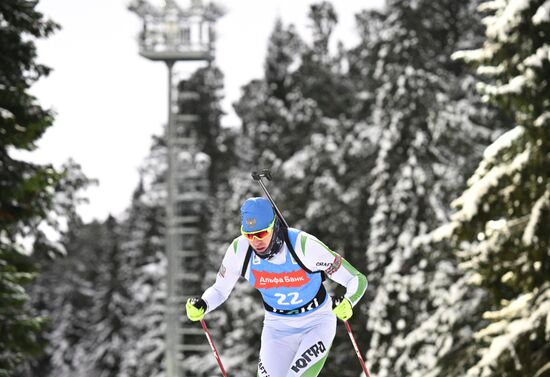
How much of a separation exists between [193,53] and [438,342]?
970 inches

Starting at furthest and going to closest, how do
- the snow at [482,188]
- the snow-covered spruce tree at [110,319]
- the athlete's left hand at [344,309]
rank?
the snow-covered spruce tree at [110,319] < the snow at [482,188] < the athlete's left hand at [344,309]

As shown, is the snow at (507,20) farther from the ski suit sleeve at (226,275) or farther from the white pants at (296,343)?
the ski suit sleeve at (226,275)

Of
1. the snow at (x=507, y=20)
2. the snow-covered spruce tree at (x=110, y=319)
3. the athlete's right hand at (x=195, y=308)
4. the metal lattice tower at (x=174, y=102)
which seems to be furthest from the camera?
the snow-covered spruce tree at (x=110, y=319)

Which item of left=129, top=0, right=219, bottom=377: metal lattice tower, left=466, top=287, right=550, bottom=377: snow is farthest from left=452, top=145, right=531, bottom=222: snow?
left=129, top=0, right=219, bottom=377: metal lattice tower

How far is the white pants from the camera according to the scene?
23.4 feet

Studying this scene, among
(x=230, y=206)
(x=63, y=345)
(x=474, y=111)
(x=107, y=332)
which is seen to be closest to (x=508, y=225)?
(x=474, y=111)

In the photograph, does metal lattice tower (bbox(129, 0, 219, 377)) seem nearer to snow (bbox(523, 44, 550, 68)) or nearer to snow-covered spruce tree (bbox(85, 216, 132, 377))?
snow-covered spruce tree (bbox(85, 216, 132, 377))

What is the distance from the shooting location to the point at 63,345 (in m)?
66.9

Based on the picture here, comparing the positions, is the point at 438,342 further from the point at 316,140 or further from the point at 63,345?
the point at 63,345

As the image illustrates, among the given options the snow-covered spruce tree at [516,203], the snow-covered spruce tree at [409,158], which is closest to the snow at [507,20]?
the snow-covered spruce tree at [516,203]

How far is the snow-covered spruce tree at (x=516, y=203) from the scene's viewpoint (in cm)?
1096

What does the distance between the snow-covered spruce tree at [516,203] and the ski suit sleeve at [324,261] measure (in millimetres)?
4211

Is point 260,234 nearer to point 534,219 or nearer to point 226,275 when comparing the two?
point 226,275

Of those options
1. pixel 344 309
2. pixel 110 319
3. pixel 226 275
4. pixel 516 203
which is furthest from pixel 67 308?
pixel 344 309
